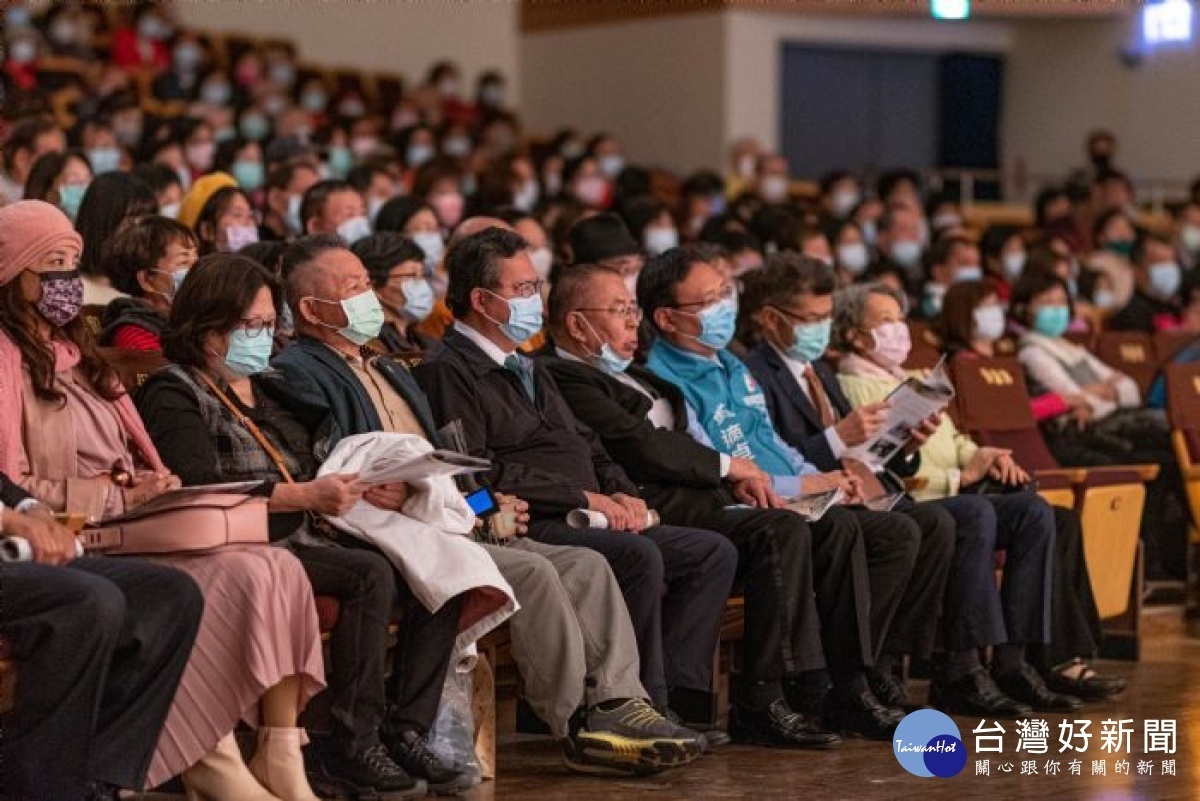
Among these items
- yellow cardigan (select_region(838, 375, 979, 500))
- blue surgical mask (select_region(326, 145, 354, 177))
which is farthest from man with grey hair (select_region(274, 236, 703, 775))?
blue surgical mask (select_region(326, 145, 354, 177))

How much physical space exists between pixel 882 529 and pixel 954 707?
587 mm

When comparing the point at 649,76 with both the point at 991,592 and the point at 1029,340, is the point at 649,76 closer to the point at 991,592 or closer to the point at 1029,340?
the point at 1029,340

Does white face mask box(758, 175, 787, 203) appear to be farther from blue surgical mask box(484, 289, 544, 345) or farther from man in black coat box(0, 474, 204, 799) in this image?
man in black coat box(0, 474, 204, 799)

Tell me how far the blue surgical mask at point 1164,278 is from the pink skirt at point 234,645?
6927mm

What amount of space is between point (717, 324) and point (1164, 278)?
5.11m

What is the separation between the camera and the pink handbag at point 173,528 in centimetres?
408

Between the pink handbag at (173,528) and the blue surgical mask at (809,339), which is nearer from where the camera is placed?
the pink handbag at (173,528)

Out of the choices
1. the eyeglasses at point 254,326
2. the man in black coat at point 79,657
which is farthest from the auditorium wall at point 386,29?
the man in black coat at point 79,657

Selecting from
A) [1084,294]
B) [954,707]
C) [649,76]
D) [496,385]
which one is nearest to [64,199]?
[496,385]

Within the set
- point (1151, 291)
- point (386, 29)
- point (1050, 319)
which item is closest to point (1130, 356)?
point (1050, 319)

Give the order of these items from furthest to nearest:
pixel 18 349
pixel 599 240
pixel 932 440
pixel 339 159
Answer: pixel 339 159 < pixel 599 240 < pixel 932 440 < pixel 18 349

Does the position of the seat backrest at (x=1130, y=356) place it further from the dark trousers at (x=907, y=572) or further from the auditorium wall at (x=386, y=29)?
the auditorium wall at (x=386, y=29)

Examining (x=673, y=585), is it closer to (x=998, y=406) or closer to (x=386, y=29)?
(x=998, y=406)

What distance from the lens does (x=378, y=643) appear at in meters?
4.34
